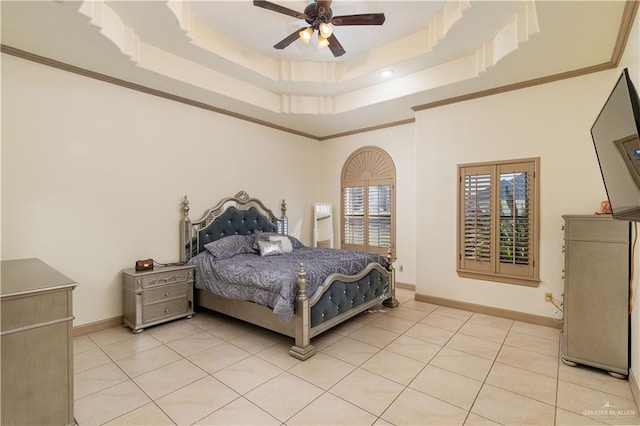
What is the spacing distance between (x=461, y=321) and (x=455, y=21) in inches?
129

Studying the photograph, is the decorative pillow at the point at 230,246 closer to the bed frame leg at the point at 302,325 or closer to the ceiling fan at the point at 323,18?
the bed frame leg at the point at 302,325

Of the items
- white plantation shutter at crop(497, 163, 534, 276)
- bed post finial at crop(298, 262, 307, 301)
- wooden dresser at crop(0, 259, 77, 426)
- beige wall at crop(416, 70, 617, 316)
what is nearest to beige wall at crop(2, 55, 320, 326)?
wooden dresser at crop(0, 259, 77, 426)

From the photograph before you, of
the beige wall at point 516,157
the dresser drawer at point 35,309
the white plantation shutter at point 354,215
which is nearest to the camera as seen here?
the dresser drawer at point 35,309

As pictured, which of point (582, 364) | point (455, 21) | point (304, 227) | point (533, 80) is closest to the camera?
point (582, 364)

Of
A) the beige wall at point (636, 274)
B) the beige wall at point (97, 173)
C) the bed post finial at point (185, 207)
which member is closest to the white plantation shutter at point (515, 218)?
the beige wall at point (636, 274)

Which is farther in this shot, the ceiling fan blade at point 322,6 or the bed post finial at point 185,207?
the bed post finial at point 185,207

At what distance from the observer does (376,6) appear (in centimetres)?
296

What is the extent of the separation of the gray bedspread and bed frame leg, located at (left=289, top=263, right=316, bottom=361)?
0.07 m

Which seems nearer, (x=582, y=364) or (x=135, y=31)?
(x=582, y=364)

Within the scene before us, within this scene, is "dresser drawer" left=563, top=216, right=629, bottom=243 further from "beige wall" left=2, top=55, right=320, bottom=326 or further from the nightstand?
"beige wall" left=2, top=55, right=320, bottom=326

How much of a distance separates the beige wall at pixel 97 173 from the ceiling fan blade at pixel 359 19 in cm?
249

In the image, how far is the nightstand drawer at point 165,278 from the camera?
334 cm

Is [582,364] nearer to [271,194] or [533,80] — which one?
[533,80]

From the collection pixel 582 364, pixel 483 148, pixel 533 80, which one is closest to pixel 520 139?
pixel 483 148
